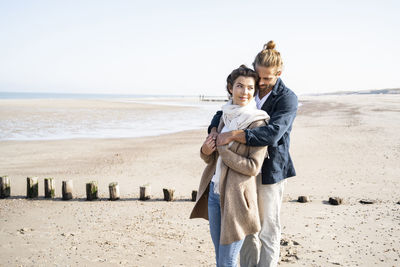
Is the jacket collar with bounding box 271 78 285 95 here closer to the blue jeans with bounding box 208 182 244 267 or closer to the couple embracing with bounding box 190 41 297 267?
the couple embracing with bounding box 190 41 297 267

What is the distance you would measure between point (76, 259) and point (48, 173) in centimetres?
569

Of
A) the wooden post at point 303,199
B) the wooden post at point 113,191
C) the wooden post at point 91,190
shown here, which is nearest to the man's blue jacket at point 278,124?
the wooden post at point 303,199

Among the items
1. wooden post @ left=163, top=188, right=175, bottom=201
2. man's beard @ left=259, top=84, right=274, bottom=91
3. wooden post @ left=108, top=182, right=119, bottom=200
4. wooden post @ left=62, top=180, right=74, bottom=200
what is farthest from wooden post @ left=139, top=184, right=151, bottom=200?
man's beard @ left=259, top=84, right=274, bottom=91

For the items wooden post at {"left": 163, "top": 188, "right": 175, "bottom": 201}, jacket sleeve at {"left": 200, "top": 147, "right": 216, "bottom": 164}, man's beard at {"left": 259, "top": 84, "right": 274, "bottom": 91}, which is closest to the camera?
jacket sleeve at {"left": 200, "top": 147, "right": 216, "bottom": 164}

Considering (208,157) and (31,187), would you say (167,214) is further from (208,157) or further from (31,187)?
(208,157)

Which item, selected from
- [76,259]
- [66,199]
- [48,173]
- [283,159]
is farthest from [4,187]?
[283,159]

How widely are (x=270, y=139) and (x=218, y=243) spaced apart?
3.36 ft

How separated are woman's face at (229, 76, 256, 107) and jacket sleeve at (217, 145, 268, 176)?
1.34 ft

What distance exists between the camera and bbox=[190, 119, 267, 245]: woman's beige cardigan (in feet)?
8.80

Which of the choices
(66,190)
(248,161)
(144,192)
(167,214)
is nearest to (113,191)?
(144,192)

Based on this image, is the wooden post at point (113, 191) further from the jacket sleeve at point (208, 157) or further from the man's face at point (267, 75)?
the man's face at point (267, 75)

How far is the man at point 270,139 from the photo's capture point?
2.77 m

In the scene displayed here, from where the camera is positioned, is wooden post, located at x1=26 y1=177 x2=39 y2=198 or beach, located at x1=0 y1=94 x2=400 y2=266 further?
wooden post, located at x1=26 y1=177 x2=39 y2=198

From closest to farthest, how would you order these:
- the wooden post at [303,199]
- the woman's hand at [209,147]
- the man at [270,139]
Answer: the man at [270,139] → the woman's hand at [209,147] → the wooden post at [303,199]
